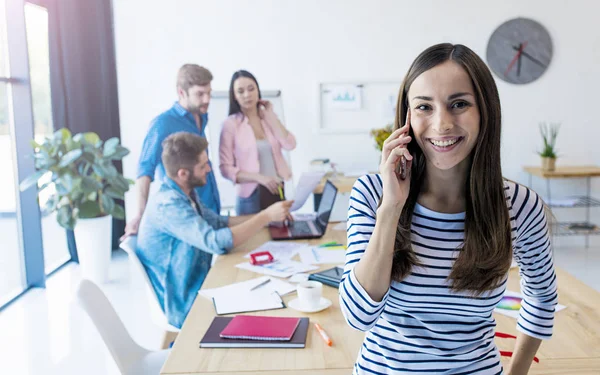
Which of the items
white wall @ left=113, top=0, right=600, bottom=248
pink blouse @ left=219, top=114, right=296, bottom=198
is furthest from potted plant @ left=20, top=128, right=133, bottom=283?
pink blouse @ left=219, top=114, right=296, bottom=198

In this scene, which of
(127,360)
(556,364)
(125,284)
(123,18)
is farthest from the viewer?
(123,18)

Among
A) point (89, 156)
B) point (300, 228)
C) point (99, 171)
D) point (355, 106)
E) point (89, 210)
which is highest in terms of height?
point (355, 106)

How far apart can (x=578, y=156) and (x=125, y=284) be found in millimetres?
4141

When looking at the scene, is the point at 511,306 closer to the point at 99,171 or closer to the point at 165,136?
the point at 165,136

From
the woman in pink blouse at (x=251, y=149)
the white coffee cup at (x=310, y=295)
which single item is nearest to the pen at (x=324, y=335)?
the white coffee cup at (x=310, y=295)

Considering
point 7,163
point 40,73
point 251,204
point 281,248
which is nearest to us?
point 281,248

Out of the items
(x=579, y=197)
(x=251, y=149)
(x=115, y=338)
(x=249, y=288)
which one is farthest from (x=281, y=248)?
(x=579, y=197)

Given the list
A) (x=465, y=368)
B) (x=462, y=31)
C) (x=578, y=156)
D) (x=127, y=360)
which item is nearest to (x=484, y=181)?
(x=465, y=368)

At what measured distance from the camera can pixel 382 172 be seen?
1.04 metres

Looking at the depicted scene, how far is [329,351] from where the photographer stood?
1.36m

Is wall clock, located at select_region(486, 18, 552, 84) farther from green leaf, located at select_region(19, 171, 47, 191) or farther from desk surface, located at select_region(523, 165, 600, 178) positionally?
green leaf, located at select_region(19, 171, 47, 191)

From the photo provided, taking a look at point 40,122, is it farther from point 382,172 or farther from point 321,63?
point 382,172

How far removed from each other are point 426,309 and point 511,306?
28.2 inches

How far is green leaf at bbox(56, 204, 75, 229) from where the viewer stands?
4000mm
